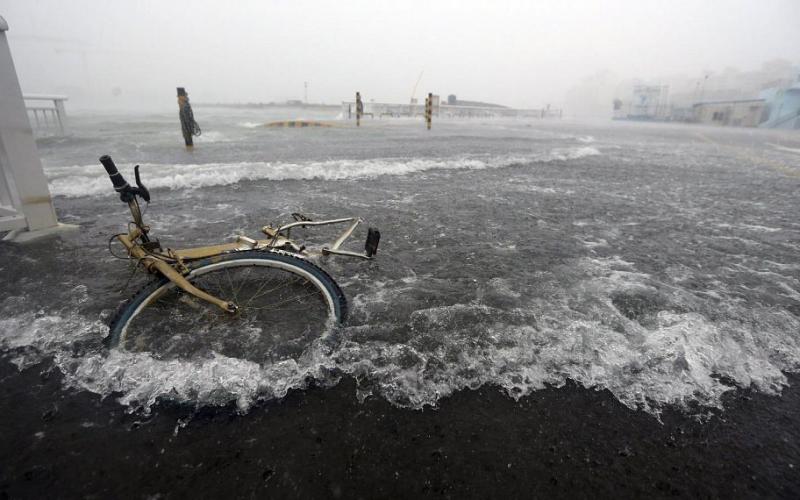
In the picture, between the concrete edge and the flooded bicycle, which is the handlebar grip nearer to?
the flooded bicycle

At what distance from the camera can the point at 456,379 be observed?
8.77 ft

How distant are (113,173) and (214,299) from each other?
3.83 feet

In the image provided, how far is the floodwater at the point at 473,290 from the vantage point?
2660 millimetres

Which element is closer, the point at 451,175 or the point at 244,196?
the point at 244,196

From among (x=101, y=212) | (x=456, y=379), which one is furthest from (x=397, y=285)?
(x=101, y=212)

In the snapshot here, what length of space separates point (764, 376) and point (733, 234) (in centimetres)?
401

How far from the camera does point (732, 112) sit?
60500 millimetres

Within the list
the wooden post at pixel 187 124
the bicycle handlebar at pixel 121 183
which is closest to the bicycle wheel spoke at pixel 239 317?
the bicycle handlebar at pixel 121 183

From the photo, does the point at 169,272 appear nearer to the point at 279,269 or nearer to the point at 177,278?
the point at 177,278

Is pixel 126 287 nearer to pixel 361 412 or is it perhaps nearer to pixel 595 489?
pixel 361 412

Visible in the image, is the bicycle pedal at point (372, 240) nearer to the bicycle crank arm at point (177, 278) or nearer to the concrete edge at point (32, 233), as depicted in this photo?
the bicycle crank arm at point (177, 278)

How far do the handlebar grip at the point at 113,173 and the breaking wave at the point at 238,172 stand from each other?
5.67 metres

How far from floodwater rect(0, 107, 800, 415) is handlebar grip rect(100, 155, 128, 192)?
1.15 m

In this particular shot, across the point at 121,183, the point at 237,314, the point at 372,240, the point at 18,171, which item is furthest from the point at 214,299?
the point at 18,171
